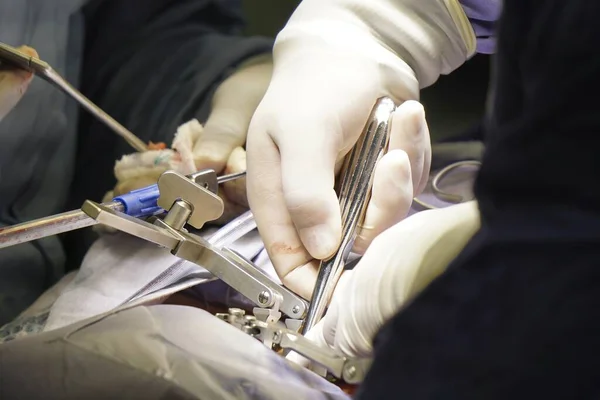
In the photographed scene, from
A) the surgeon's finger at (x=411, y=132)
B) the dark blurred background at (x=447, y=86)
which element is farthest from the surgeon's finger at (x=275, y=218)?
the dark blurred background at (x=447, y=86)

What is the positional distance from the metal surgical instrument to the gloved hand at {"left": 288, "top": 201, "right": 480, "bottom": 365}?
0.79ft

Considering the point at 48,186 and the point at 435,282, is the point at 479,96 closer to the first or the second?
the point at 48,186

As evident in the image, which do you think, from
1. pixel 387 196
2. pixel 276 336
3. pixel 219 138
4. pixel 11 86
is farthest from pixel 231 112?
pixel 276 336

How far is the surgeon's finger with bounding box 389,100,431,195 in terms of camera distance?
2.03 feet

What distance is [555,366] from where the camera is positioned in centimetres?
25

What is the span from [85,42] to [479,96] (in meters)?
0.73

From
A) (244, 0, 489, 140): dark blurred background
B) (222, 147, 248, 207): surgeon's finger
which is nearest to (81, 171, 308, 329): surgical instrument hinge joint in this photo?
(222, 147, 248, 207): surgeon's finger

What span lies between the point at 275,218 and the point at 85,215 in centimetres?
18

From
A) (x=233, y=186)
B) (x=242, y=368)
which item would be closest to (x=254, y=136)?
(x=233, y=186)

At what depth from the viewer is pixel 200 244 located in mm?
566

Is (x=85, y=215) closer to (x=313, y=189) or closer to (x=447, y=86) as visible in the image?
(x=313, y=189)

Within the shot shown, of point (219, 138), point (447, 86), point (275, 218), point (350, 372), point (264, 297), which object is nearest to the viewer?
point (350, 372)

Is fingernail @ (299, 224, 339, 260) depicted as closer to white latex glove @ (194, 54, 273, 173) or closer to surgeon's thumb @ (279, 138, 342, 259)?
surgeon's thumb @ (279, 138, 342, 259)

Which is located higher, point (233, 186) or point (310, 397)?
point (310, 397)
